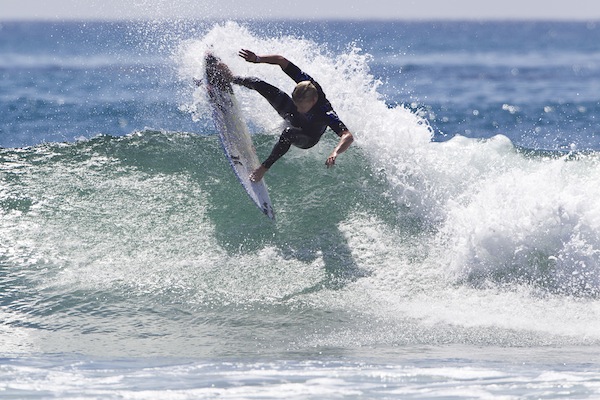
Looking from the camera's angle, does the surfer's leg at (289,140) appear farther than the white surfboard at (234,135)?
No

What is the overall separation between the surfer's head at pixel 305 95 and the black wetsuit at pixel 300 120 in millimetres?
129

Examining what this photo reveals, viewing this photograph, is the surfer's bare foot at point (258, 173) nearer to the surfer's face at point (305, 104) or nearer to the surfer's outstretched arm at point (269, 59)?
the surfer's face at point (305, 104)

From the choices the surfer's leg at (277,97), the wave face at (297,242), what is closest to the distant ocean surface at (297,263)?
the wave face at (297,242)

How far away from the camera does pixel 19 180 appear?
1020cm

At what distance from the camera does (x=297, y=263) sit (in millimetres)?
8633

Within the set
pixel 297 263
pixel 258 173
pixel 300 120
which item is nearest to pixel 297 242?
pixel 297 263

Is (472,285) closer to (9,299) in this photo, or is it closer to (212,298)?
(212,298)

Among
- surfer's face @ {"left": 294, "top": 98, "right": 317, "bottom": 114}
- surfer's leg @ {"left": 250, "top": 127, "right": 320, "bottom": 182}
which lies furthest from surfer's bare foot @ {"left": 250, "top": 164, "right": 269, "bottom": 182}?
surfer's face @ {"left": 294, "top": 98, "right": 317, "bottom": 114}

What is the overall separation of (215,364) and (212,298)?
1.46 m

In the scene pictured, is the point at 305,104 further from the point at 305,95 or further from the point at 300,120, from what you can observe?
the point at 300,120

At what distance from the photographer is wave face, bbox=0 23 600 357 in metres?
7.50

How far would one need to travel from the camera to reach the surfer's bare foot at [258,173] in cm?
891

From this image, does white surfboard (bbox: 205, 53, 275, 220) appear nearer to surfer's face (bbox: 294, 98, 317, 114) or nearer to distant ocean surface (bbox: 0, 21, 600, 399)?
distant ocean surface (bbox: 0, 21, 600, 399)

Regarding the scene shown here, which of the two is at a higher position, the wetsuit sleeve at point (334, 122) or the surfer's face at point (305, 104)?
the surfer's face at point (305, 104)
